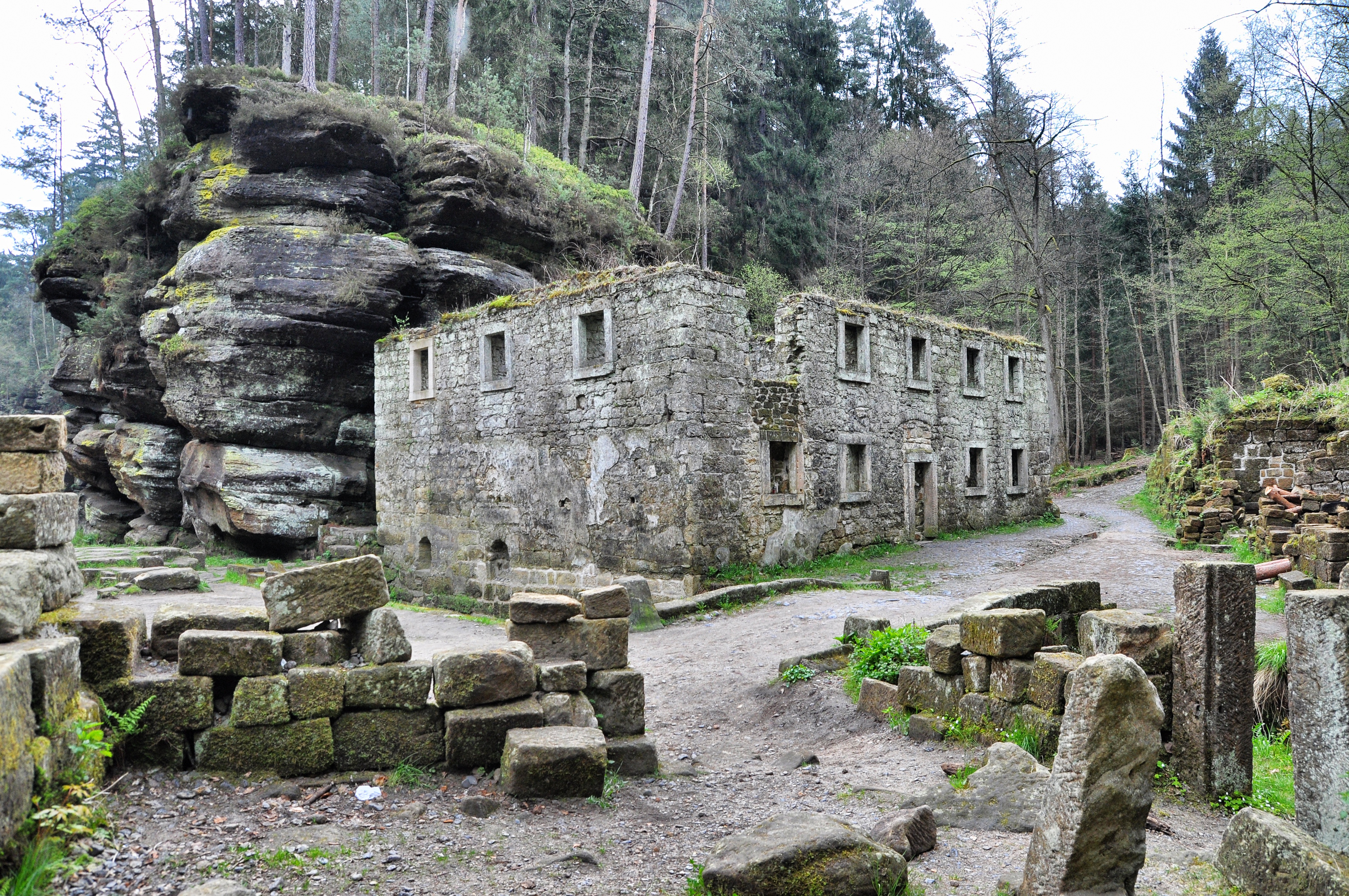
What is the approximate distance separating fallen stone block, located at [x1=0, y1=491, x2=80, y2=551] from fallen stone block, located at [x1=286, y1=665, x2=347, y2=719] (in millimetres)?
1665

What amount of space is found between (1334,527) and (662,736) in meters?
9.54

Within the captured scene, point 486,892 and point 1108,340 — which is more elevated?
point 1108,340

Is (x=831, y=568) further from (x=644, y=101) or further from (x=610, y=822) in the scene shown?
(x=644, y=101)

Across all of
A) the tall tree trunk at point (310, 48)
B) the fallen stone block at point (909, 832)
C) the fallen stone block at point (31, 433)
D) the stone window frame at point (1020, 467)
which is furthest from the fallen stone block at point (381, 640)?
the tall tree trunk at point (310, 48)

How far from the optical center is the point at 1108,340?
4156 cm

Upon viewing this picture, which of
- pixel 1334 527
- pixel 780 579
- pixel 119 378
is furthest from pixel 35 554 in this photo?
pixel 119 378

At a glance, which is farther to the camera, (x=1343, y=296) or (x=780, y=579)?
(x=1343, y=296)

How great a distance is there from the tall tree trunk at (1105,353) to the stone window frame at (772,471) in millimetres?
27929

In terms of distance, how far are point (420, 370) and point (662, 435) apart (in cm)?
803

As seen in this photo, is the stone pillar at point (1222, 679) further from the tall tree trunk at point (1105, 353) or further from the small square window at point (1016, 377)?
the tall tree trunk at point (1105, 353)

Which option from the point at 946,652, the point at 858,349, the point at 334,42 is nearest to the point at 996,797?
the point at 946,652

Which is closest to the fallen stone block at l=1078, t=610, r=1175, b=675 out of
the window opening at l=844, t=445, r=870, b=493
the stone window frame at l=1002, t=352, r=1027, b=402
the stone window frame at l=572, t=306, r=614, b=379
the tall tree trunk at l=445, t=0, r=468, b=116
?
the stone window frame at l=572, t=306, r=614, b=379

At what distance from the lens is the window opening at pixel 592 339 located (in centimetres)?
1505

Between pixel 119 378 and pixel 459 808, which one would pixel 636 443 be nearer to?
pixel 459 808
